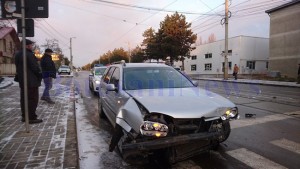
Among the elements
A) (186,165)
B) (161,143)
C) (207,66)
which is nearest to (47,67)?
(186,165)

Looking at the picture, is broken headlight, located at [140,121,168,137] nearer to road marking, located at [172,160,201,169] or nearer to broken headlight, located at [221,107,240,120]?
Answer: road marking, located at [172,160,201,169]

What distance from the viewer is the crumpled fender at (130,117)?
3.72m

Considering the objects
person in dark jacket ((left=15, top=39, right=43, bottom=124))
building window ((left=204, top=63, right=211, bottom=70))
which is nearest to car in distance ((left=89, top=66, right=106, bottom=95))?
person in dark jacket ((left=15, top=39, right=43, bottom=124))

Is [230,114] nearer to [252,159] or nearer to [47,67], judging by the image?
[252,159]

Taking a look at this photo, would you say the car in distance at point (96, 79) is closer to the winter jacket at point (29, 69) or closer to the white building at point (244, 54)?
the winter jacket at point (29, 69)

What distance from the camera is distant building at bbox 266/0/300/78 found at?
3272 cm

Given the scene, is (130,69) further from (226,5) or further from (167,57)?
(167,57)

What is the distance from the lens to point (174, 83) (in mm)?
5434

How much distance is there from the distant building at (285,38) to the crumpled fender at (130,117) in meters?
33.0

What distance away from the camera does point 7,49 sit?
41.7m

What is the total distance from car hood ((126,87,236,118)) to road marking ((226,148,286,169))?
911 mm

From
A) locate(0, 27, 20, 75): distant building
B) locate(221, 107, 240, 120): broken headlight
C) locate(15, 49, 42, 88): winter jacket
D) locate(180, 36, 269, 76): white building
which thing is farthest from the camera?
locate(180, 36, 269, 76): white building

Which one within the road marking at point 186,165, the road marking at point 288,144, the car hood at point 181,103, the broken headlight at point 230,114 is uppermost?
the car hood at point 181,103

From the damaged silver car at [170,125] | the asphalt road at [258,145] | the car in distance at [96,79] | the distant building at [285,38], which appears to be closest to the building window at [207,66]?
the distant building at [285,38]
